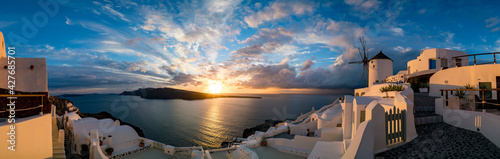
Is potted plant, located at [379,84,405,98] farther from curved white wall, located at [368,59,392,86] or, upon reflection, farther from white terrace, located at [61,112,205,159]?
white terrace, located at [61,112,205,159]

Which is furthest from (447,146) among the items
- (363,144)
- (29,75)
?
(29,75)

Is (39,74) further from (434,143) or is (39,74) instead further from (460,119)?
(460,119)

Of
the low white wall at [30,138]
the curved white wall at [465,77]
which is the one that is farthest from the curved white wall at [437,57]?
the low white wall at [30,138]

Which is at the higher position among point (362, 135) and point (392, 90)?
point (392, 90)

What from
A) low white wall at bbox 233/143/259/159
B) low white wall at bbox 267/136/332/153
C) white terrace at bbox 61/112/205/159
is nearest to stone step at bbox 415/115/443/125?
low white wall at bbox 267/136/332/153

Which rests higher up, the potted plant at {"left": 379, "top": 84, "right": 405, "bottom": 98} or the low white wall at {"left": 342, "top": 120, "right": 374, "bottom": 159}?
the potted plant at {"left": 379, "top": 84, "right": 405, "bottom": 98}

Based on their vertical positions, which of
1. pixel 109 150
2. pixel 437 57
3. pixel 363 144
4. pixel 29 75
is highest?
pixel 437 57

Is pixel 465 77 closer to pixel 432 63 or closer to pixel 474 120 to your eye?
pixel 474 120
